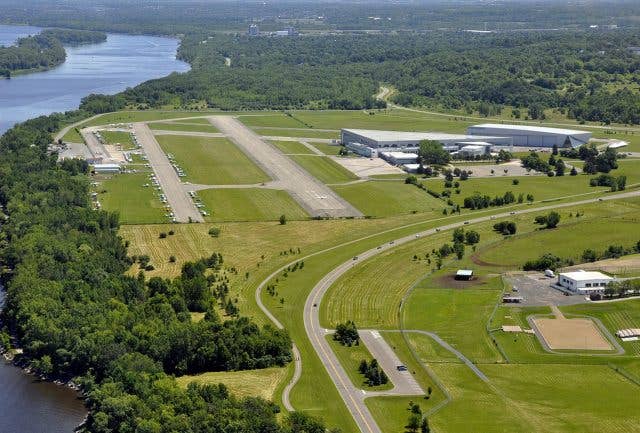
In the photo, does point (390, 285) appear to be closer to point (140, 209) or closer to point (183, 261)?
point (183, 261)

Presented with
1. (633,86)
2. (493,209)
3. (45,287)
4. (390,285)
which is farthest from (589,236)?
(633,86)

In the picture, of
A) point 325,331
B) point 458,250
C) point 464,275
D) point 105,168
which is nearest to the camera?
point 325,331

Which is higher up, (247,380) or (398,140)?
(247,380)

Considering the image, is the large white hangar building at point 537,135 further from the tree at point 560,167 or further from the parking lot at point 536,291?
the parking lot at point 536,291

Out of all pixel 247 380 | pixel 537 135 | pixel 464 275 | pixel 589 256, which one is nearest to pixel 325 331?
pixel 247 380

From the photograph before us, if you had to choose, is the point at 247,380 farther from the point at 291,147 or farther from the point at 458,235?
the point at 291,147

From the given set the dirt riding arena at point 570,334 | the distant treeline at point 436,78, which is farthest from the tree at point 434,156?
the dirt riding arena at point 570,334
